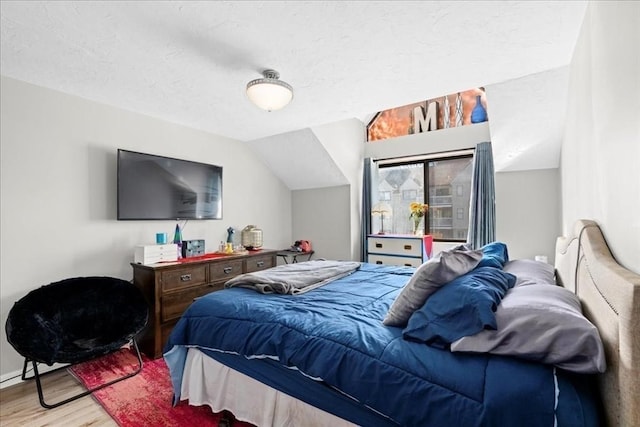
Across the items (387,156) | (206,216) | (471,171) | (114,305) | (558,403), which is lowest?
(114,305)

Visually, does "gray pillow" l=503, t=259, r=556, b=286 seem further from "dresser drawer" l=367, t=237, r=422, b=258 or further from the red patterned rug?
"dresser drawer" l=367, t=237, r=422, b=258

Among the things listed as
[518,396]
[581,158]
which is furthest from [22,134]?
[581,158]

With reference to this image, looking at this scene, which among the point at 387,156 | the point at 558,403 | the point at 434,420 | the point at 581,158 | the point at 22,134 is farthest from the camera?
the point at 387,156

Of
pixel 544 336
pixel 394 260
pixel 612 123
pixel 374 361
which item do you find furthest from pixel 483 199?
pixel 374 361

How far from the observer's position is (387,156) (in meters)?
4.63

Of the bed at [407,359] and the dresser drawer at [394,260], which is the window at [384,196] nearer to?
the dresser drawer at [394,260]

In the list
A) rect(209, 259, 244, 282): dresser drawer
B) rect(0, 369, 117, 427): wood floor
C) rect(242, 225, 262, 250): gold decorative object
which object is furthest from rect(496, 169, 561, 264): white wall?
rect(0, 369, 117, 427): wood floor

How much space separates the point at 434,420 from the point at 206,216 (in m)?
3.17

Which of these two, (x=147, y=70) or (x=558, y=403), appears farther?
(x=147, y=70)

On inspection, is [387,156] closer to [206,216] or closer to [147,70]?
[206,216]

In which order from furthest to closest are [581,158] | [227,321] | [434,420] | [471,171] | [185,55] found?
[471,171] < [185,55] < [581,158] < [227,321] < [434,420]

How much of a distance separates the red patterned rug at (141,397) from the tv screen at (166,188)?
129 cm

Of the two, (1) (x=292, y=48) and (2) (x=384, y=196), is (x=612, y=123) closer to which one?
(1) (x=292, y=48)

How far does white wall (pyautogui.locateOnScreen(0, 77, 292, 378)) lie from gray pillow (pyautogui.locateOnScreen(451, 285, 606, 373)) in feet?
10.1
